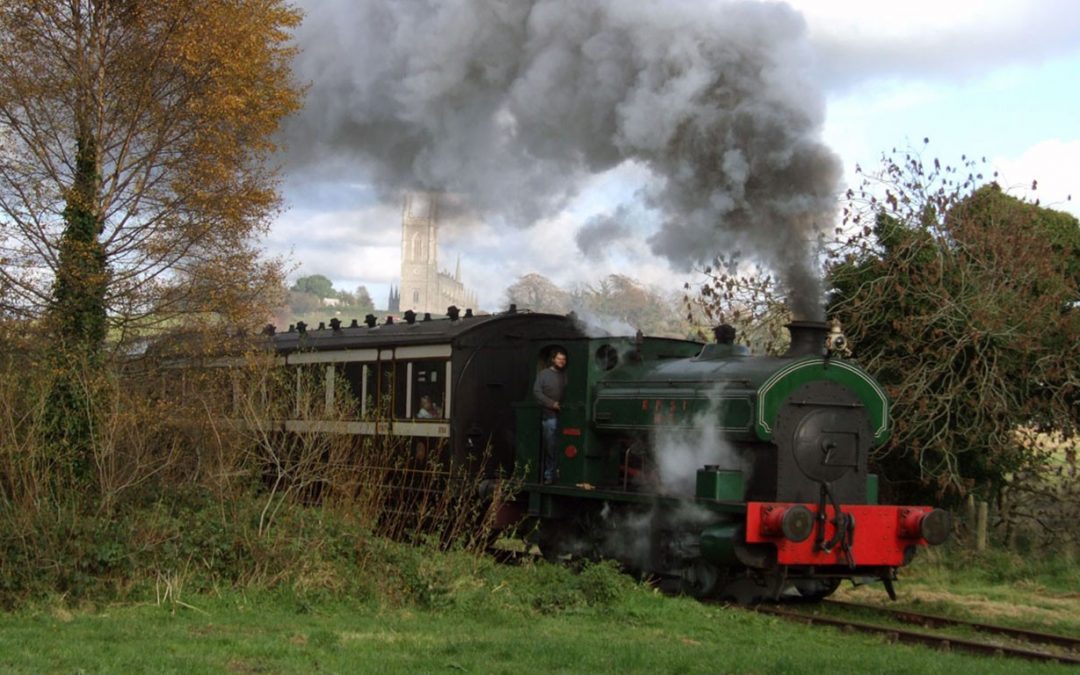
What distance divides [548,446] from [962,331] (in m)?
6.10

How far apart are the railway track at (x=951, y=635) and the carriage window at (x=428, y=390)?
504 centimetres

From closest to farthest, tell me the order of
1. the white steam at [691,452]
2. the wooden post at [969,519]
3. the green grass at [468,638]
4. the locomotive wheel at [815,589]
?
the green grass at [468,638] → the white steam at [691,452] → the locomotive wheel at [815,589] → the wooden post at [969,519]

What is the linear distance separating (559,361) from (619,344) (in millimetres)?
715

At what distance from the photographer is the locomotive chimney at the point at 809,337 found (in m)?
11.5

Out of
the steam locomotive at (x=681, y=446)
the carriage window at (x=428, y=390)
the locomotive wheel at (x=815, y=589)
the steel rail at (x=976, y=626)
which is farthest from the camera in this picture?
the carriage window at (x=428, y=390)

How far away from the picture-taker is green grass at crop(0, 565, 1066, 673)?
780 centimetres

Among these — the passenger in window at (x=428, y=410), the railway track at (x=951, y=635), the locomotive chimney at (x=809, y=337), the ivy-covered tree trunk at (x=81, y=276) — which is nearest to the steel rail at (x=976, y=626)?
the railway track at (x=951, y=635)

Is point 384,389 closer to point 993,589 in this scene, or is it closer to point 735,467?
point 735,467

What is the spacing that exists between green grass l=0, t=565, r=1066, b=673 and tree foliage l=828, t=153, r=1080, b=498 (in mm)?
6240

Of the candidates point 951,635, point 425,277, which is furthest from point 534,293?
point 951,635

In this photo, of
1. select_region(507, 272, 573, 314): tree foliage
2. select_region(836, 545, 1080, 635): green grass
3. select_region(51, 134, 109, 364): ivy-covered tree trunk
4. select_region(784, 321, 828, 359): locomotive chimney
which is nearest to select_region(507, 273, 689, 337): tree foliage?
select_region(507, 272, 573, 314): tree foliage

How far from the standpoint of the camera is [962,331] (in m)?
15.7

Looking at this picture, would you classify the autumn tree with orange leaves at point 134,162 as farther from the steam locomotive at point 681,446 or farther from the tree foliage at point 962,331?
the tree foliage at point 962,331

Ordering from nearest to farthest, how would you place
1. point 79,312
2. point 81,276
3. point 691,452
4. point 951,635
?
point 951,635, point 691,452, point 81,276, point 79,312
